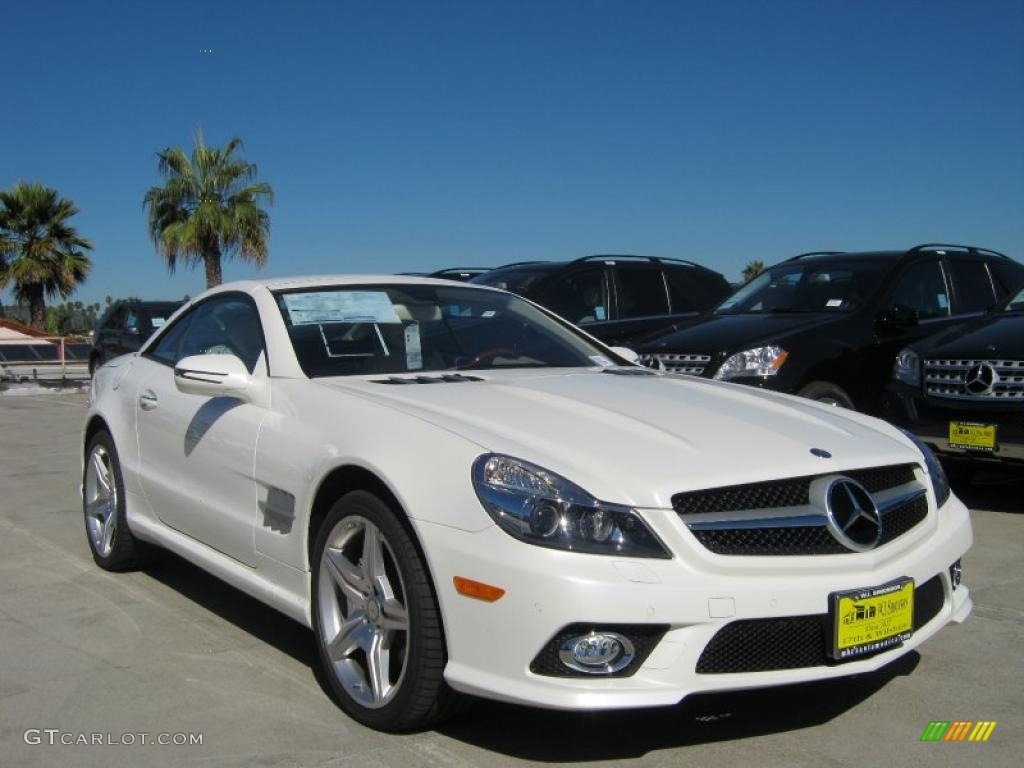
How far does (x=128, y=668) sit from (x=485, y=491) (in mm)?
1807

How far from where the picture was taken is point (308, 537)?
3.76 m

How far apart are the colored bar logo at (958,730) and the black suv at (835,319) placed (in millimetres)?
4142

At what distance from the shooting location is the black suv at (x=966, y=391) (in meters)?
6.44

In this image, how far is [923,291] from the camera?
8.71 meters

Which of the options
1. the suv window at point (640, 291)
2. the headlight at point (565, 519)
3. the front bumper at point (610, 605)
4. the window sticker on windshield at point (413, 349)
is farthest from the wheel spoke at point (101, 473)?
the suv window at point (640, 291)

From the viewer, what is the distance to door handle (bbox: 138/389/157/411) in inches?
199

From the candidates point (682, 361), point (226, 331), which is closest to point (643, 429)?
point (226, 331)

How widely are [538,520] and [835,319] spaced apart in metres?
5.54

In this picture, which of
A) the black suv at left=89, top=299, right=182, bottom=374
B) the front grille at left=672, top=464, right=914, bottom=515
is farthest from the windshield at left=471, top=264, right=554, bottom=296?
the black suv at left=89, top=299, right=182, bottom=374

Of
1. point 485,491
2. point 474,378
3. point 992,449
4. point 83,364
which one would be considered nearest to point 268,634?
point 474,378

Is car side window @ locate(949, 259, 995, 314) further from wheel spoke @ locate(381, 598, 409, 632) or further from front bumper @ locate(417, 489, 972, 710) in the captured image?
wheel spoke @ locate(381, 598, 409, 632)

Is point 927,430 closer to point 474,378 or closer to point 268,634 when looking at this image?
point 474,378

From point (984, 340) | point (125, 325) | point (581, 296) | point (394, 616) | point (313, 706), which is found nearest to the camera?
point (394, 616)
